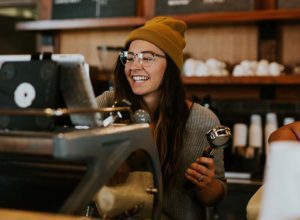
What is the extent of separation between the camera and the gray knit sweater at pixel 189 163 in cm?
160

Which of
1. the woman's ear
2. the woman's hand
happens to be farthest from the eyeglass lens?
the woman's ear

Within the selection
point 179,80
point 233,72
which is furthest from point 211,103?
point 179,80

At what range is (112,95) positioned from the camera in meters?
1.87

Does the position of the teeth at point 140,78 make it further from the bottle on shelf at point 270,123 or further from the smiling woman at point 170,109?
the bottle on shelf at point 270,123

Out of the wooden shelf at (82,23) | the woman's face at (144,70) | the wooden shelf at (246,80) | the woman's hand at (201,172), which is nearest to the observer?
the woman's hand at (201,172)

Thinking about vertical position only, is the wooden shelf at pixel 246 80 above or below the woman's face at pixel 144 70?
below

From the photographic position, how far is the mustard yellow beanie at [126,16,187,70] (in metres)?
1.69

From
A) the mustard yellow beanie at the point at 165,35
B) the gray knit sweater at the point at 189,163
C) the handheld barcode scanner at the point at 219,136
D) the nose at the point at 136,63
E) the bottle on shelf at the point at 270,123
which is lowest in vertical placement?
the bottle on shelf at the point at 270,123

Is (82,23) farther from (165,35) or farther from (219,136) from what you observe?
(219,136)

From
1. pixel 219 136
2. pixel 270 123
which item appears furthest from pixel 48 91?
pixel 270 123

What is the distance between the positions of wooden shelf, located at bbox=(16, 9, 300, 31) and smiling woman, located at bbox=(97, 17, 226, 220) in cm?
138

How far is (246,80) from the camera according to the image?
3.03m

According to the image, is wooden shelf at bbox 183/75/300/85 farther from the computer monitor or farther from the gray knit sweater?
the computer monitor

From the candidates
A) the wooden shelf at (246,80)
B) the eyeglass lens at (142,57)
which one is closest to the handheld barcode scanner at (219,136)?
the eyeglass lens at (142,57)
